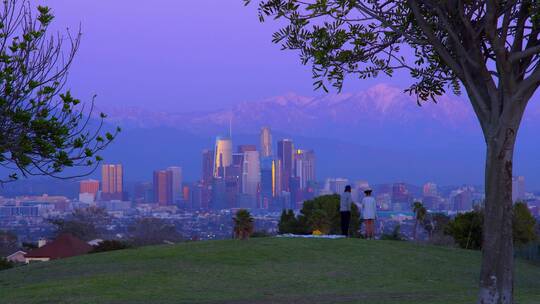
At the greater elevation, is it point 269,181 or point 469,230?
point 269,181

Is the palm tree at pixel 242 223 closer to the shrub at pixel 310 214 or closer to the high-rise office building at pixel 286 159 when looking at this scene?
the shrub at pixel 310 214

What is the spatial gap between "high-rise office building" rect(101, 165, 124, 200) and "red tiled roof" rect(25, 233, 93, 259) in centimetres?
8155

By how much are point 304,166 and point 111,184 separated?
27.7m

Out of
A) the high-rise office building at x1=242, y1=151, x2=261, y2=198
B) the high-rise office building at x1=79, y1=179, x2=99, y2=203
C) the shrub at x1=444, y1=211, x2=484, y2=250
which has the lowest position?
the shrub at x1=444, y1=211, x2=484, y2=250

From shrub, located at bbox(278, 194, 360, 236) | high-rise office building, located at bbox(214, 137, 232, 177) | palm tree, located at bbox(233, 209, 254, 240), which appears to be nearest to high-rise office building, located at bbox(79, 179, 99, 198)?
high-rise office building, located at bbox(214, 137, 232, 177)

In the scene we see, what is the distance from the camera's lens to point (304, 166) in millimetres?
138500

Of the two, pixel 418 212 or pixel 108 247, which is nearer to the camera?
pixel 108 247

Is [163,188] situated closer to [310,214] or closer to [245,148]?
[245,148]

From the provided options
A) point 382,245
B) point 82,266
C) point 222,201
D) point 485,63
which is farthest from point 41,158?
point 222,201

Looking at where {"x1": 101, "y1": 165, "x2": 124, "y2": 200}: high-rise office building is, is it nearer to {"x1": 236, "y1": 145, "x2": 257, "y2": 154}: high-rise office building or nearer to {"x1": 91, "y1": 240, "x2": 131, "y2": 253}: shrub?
{"x1": 236, "y1": 145, "x2": 257, "y2": 154}: high-rise office building

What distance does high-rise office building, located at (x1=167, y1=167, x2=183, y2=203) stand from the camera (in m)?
140

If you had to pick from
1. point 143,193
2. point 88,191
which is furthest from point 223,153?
point 88,191

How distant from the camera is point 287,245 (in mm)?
26922

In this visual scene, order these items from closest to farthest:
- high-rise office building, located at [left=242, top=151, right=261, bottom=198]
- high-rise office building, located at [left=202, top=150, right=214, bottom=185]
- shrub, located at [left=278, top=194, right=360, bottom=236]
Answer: shrub, located at [left=278, top=194, right=360, bottom=236], high-rise office building, located at [left=242, top=151, right=261, bottom=198], high-rise office building, located at [left=202, top=150, right=214, bottom=185]
